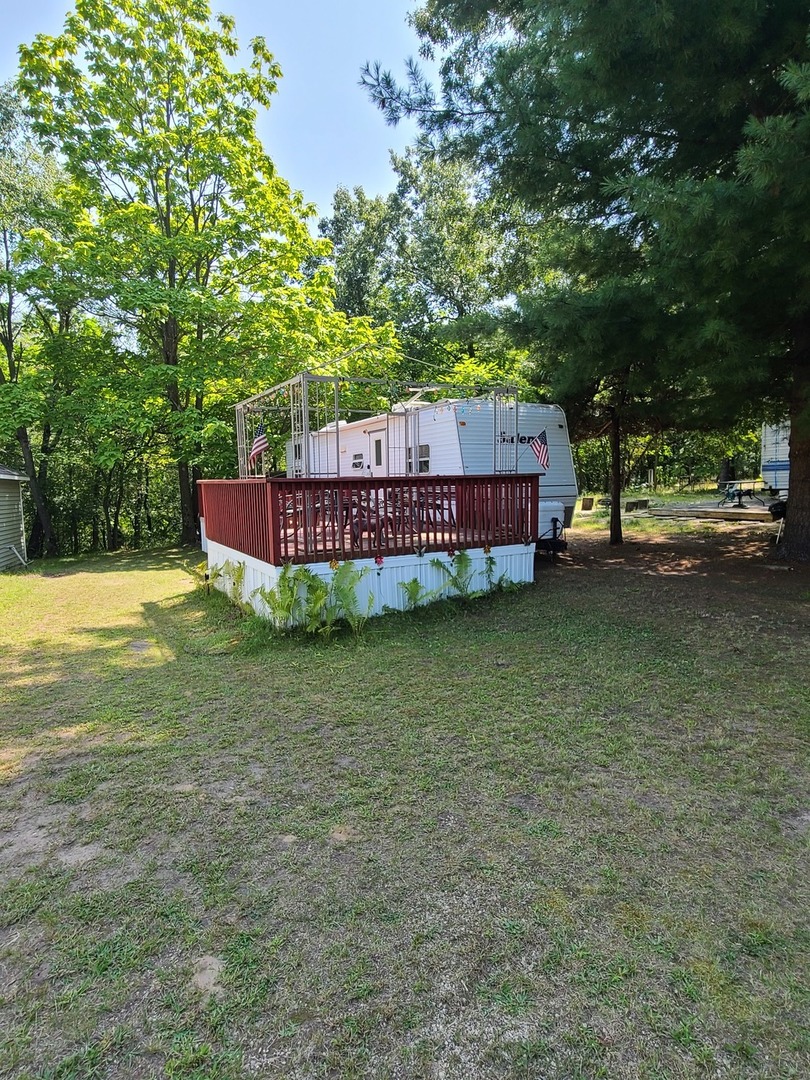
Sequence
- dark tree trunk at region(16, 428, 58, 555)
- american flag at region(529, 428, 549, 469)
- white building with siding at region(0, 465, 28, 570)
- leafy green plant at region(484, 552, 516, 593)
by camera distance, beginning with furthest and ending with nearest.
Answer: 1. dark tree trunk at region(16, 428, 58, 555)
2. white building with siding at region(0, 465, 28, 570)
3. american flag at region(529, 428, 549, 469)
4. leafy green plant at region(484, 552, 516, 593)

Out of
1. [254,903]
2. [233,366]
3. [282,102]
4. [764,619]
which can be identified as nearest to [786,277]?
[764,619]

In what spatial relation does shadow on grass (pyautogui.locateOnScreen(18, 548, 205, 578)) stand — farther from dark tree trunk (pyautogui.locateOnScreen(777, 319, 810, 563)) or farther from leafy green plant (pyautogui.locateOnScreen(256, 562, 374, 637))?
dark tree trunk (pyautogui.locateOnScreen(777, 319, 810, 563))

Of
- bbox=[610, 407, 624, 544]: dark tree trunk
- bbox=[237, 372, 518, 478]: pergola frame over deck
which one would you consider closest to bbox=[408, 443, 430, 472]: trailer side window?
bbox=[237, 372, 518, 478]: pergola frame over deck

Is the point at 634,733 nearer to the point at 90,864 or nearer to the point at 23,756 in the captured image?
the point at 90,864

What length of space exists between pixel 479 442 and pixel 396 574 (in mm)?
3166

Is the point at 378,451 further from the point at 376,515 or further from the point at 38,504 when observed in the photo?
the point at 38,504

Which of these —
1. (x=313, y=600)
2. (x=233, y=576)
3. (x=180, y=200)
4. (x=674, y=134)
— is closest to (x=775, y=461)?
(x=674, y=134)

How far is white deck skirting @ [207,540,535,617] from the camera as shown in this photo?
6.40 metres

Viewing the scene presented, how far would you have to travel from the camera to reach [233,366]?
48.5ft

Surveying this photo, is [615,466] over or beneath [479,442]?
beneath

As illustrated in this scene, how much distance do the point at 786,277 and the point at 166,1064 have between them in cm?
765

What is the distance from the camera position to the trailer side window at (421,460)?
373 inches

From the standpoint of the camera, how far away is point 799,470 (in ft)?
27.3

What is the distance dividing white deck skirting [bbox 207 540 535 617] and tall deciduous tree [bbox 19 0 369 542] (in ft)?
26.5
